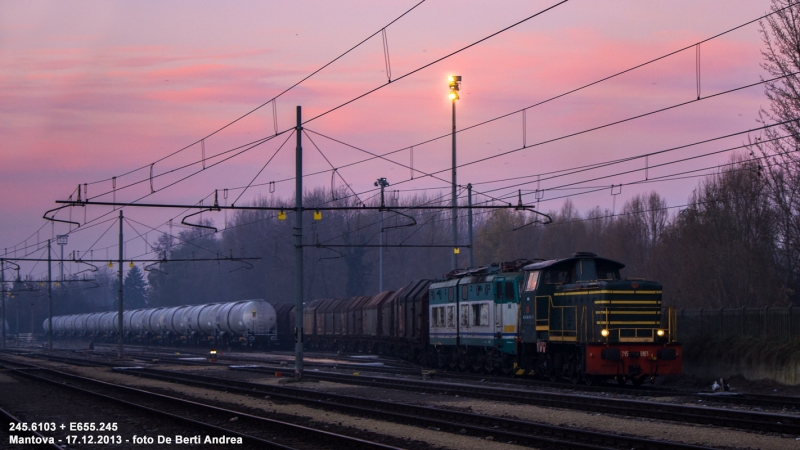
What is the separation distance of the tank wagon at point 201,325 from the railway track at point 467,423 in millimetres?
36254

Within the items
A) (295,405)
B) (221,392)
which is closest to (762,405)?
(295,405)

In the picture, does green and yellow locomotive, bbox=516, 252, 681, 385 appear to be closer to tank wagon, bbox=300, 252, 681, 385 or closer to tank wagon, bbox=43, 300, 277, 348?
tank wagon, bbox=300, 252, 681, 385

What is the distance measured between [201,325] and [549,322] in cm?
4811

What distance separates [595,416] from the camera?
18.5m

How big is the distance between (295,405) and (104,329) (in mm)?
81554

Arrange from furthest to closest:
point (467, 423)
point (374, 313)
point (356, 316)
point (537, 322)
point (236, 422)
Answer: point (356, 316) → point (374, 313) → point (537, 322) → point (236, 422) → point (467, 423)

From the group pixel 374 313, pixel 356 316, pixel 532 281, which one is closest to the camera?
pixel 532 281


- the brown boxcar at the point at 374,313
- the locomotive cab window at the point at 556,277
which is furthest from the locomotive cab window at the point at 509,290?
the brown boxcar at the point at 374,313

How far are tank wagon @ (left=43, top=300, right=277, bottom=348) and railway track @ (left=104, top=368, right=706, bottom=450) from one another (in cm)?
3625

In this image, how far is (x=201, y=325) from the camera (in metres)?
70.1

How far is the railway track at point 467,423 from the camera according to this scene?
1449 cm

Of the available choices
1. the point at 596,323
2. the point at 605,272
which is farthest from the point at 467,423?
the point at 605,272

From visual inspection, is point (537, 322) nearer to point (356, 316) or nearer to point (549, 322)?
point (549, 322)

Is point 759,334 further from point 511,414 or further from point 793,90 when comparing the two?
point 511,414
